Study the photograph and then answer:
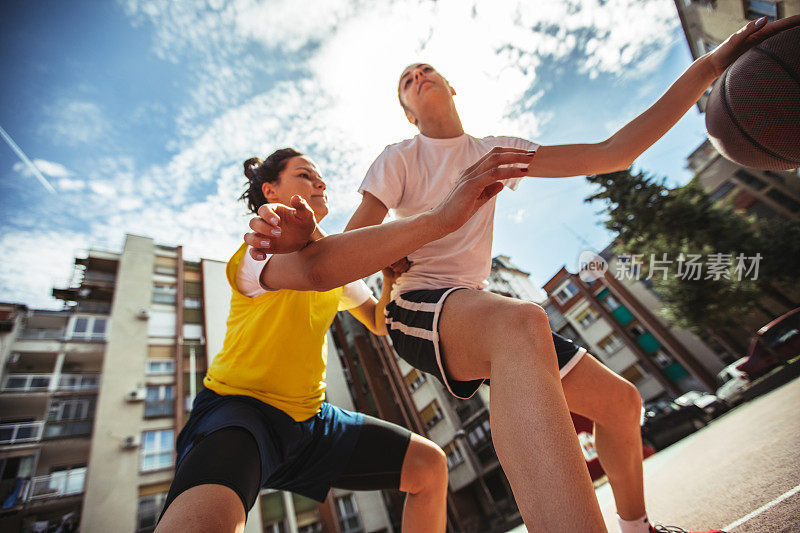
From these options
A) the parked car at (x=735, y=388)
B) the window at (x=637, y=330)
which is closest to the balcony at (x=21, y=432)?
the parked car at (x=735, y=388)

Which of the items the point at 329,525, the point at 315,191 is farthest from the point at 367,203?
the point at 329,525

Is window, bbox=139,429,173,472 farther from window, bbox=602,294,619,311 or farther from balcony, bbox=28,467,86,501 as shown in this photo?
window, bbox=602,294,619,311

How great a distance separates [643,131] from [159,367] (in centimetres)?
2353

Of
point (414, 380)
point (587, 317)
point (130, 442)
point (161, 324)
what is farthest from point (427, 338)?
point (587, 317)

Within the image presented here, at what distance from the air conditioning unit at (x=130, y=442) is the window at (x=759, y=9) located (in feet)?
88.2

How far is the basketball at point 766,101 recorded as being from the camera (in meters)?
1.99

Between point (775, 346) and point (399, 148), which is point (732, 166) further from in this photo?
point (399, 148)

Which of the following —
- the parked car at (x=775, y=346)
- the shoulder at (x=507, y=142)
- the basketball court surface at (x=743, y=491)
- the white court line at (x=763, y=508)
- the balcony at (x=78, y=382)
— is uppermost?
the balcony at (x=78, y=382)

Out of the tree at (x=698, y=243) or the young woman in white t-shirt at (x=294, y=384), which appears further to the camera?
the tree at (x=698, y=243)

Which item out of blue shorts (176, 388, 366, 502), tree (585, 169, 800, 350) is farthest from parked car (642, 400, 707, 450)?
blue shorts (176, 388, 366, 502)

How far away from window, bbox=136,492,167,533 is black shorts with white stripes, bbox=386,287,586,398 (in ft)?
64.9

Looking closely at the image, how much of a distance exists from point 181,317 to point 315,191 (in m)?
23.2

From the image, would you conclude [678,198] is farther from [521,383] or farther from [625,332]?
[521,383]

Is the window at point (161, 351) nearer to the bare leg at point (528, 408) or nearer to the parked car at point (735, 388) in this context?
the bare leg at point (528, 408)
